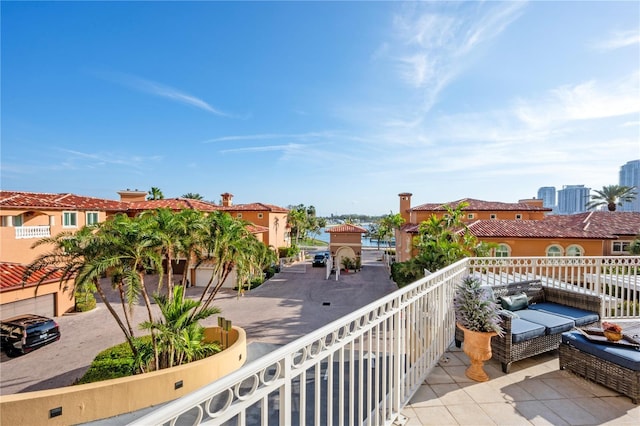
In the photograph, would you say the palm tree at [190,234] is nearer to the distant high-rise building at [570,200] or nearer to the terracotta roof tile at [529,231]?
the terracotta roof tile at [529,231]

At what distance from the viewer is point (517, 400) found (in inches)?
135

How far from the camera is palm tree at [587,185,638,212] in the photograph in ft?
113

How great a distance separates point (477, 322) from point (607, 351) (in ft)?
5.00

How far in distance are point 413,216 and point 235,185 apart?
21616mm

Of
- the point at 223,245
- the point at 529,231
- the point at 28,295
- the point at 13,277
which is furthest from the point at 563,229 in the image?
the point at 13,277

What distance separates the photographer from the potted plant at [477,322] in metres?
3.63

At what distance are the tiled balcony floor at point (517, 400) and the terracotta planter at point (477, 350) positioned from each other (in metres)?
0.09

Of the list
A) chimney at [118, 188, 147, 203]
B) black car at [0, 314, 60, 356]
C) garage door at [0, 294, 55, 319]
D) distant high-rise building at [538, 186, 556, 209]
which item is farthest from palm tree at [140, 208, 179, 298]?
distant high-rise building at [538, 186, 556, 209]

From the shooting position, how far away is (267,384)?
149cm

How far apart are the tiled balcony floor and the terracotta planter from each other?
3.7 inches

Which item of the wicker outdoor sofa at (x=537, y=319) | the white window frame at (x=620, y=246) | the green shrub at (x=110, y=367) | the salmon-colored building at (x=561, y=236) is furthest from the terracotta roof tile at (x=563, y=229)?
the green shrub at (x=110, y=367)

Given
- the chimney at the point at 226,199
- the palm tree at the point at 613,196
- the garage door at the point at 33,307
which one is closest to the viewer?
the garage door at the point at 33,307

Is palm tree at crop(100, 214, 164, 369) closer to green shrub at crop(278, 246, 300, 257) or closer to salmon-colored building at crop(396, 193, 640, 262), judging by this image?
salmon-colored building at crop(396, 193, 640, 262)

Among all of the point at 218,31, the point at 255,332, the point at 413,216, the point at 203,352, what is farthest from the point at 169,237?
the point at 413,216
